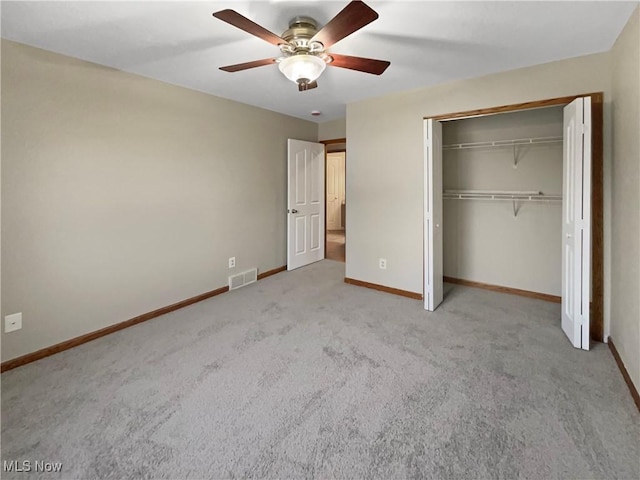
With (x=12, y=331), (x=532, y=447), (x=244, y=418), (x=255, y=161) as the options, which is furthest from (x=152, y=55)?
(x=532, y=447)

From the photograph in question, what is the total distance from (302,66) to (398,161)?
2.01 meters

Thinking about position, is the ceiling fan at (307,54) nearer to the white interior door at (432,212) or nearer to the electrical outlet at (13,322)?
the white interior door at (432,212)

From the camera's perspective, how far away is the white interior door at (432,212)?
3164 millimetres

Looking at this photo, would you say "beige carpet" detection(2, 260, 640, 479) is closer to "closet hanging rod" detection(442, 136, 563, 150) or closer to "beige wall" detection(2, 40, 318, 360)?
"beige wall" detection(2, 40, 318, 360)

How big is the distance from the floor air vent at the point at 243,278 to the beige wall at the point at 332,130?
8.24ft

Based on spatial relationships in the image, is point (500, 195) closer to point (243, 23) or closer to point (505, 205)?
point (505, 205)

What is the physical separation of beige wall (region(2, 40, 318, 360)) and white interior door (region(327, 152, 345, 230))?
4.71m

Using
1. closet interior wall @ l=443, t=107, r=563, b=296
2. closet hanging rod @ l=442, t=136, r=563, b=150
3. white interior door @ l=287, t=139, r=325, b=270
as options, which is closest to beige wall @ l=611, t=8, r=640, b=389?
closet hanging rod @ l=442, t=136, r=563, b=150

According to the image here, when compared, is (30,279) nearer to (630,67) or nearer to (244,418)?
(244,418)

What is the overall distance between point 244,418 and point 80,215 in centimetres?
215

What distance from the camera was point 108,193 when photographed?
2.86 meters

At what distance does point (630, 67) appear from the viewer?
2082 mm

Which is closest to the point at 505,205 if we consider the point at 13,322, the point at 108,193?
the point at 108,193

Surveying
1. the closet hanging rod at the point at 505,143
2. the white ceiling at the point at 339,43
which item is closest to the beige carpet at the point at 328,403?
the closet hanging rod at the point at 505,143
